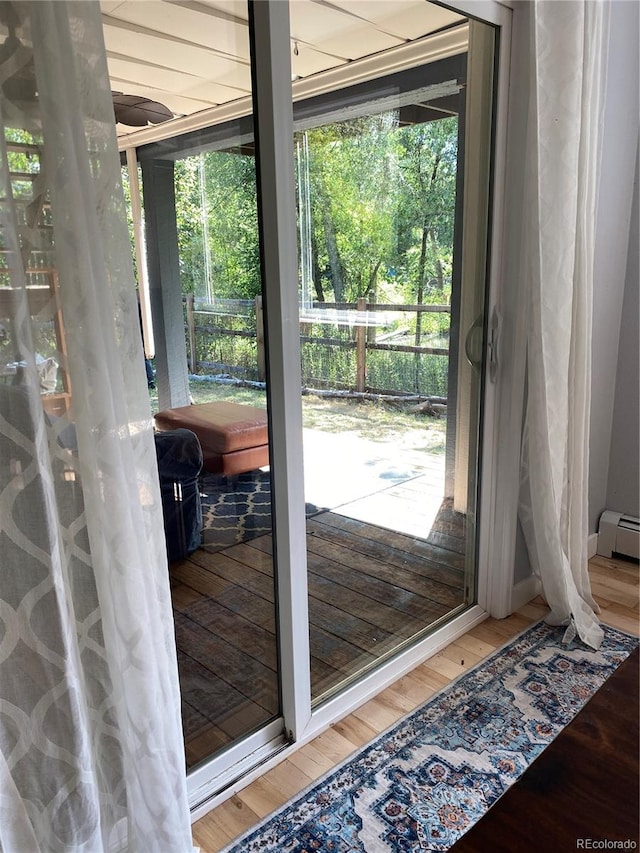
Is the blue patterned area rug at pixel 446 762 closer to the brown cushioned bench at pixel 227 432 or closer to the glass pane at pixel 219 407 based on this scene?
the glass pane at pixel 219 407

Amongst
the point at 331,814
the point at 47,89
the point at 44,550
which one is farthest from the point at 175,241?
the point at 331,814

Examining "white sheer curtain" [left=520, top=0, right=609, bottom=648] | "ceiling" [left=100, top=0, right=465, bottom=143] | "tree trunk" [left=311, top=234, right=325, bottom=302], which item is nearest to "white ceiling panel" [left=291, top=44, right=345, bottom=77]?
"ceiling" [left=100, top=0, right=465, bottom=143]

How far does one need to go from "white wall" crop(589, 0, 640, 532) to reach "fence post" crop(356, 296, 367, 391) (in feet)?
4.16

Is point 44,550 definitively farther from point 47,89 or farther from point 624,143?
point 624,143

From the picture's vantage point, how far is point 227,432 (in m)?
1.57

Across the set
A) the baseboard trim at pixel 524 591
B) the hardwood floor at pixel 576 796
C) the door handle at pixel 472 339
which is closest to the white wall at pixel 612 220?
the baseboard trim at pixel 524 591

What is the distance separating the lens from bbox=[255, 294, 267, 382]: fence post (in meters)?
1.54

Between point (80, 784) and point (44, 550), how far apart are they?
468 mm

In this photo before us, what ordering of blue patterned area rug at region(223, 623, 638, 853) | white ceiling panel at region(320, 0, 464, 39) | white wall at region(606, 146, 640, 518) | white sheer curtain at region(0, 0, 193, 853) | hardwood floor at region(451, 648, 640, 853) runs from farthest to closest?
white wall at region(606, 146, 640, 518) < white ceiling panel at region(320, 0, 464, 39) < blue patterned area rug at region(223, 623, 638, 853) < white sheer curtain at region(0, 0, 193, 853) < hardwood floor at region(451, 648, 640, 853)

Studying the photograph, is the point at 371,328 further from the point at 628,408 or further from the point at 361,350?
the point at 628,408

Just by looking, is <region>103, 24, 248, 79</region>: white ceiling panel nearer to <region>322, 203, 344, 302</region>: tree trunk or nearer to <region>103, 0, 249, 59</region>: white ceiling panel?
<region>103, 0, 249, 59</region>: white ceiling panel

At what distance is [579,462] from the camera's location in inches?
90.0

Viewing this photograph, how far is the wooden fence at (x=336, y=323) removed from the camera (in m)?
1.44

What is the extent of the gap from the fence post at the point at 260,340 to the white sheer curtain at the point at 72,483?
500mm
